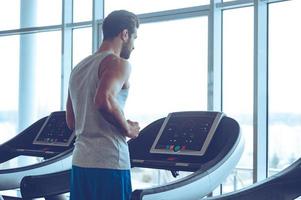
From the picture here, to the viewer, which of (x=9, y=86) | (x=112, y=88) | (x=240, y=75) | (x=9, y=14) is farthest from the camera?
(x=9, y=86)

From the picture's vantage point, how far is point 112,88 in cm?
229

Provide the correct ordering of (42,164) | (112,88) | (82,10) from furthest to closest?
(82,10), (42,164), (112,88)

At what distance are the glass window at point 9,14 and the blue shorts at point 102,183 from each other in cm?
339

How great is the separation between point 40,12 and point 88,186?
3247mm

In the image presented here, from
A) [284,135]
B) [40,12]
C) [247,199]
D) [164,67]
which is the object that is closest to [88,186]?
[247,199]

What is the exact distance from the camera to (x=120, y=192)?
236 centimetres

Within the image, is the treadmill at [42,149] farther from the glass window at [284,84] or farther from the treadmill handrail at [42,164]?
the glass window at [284,84]

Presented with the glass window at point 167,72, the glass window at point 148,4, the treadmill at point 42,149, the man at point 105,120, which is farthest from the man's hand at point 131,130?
the glass window at point 148,4

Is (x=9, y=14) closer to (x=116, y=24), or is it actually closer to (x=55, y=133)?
(x=55, y=133)

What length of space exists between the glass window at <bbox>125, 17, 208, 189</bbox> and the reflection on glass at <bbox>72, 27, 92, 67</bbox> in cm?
62

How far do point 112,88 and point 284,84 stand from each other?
1838 mm

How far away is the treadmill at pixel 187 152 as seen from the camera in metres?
2.58

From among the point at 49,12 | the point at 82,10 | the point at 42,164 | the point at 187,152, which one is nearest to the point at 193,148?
the point at 187,152

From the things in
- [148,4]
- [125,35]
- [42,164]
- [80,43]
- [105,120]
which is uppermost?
[148,4]
